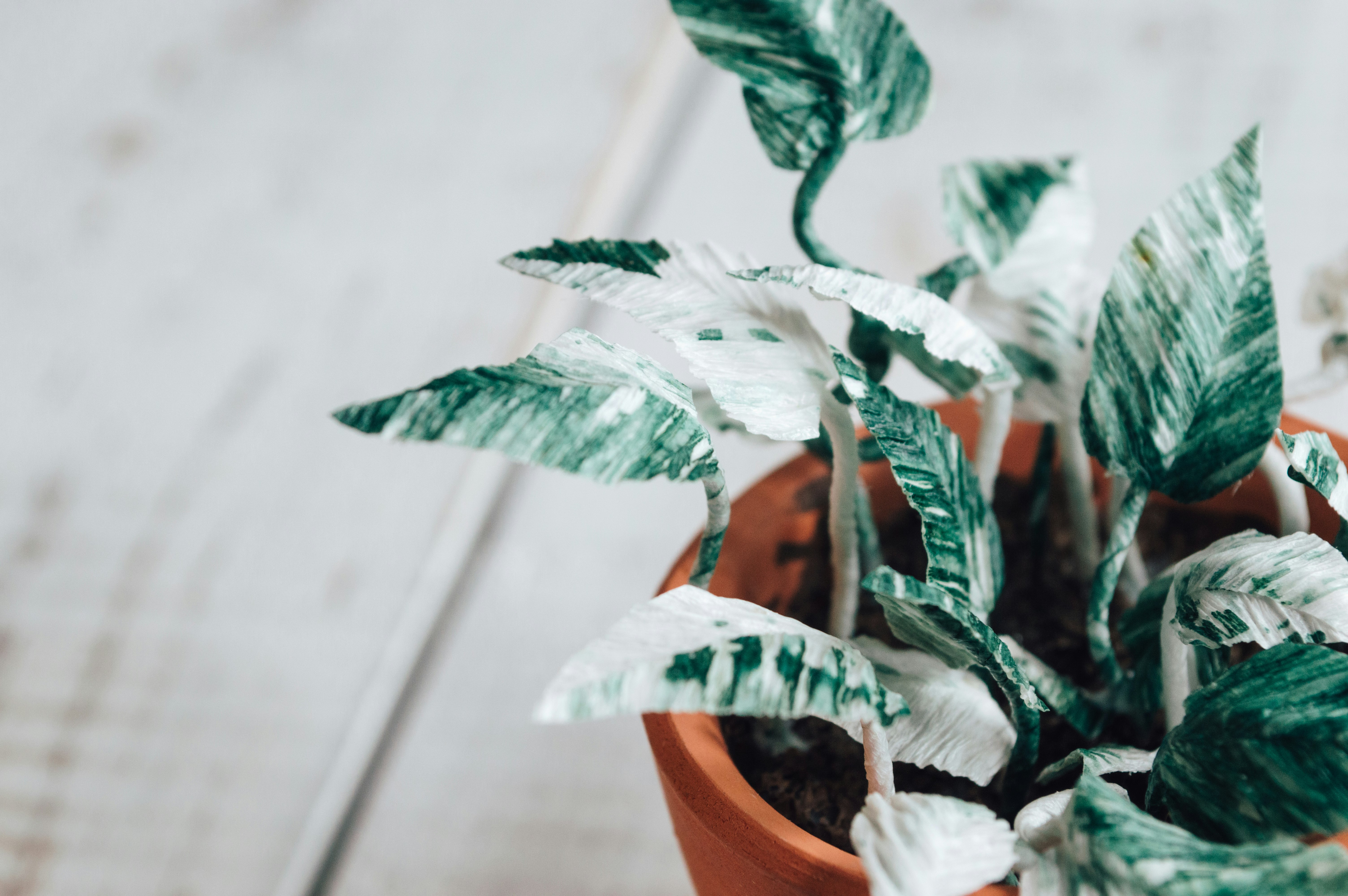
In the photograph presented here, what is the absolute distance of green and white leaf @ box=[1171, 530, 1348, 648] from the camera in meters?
0.21

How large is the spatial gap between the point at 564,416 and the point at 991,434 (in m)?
0.15

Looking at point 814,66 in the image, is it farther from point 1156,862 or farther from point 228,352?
point 228,352

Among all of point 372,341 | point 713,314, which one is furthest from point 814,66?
point 372,341

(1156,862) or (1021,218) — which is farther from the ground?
(1021,218)

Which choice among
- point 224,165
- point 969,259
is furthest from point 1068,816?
point 224,165

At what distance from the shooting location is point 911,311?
0.23 m

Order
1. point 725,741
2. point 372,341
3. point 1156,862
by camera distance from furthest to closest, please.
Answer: point 372,341
point 725,741
point 1156,862

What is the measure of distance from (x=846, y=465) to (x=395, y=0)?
0.61 meters

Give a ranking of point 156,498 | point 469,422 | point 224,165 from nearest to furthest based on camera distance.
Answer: point 469,422 → point 156,498 → point 224,165

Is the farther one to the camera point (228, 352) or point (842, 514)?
point (228, 352)

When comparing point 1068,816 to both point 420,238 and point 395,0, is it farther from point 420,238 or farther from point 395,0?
point 395,0

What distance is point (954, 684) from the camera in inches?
9.9

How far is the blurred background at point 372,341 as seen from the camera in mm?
441

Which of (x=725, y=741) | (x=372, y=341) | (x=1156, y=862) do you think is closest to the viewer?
(x=1156, y=862)
